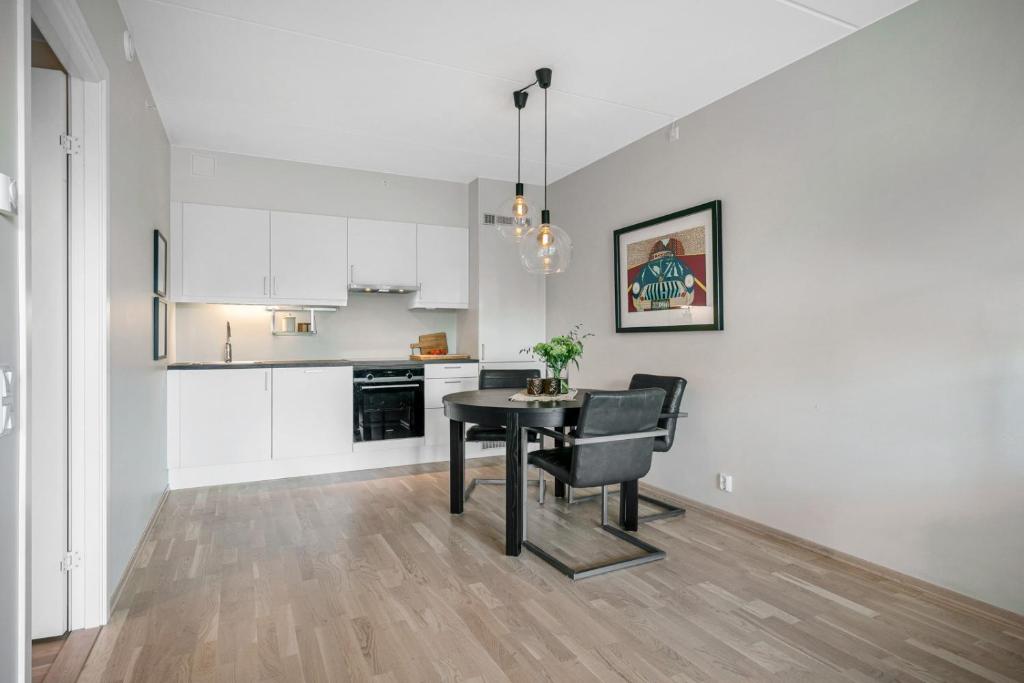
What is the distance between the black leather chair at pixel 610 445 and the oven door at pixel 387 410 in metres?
2.22

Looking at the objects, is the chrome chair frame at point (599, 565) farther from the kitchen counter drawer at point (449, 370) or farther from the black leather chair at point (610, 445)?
the kitchen counter drawer at point (449, 370)

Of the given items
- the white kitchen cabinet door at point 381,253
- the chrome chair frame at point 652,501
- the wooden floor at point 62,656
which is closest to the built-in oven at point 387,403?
the white kitchen cabinet door at point 381,253

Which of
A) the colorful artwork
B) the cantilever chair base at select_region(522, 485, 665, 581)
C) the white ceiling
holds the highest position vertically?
the white ceiling

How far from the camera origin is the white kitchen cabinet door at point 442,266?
5.20 meters

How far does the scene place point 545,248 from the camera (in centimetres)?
327

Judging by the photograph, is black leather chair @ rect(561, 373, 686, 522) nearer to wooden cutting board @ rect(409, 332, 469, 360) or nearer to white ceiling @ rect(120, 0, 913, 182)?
white ceiling @ rect(120, 0, 913, 182)

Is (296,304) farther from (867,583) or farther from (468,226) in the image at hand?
(867,583)

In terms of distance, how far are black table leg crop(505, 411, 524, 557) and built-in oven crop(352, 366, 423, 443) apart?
2.13 m

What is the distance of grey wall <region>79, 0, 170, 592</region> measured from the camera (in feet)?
7.72

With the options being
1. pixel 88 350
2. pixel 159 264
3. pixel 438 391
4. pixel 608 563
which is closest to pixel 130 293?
pixel 88 350

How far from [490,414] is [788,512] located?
69.9 inches

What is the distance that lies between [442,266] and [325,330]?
4.11 ft

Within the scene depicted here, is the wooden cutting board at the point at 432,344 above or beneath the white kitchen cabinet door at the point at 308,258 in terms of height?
beneath

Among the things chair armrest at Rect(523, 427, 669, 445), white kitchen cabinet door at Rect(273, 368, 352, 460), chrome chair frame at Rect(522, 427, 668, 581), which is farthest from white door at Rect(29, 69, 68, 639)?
white kitchen cabinet door at Rect(273, 368, 352, 460)
